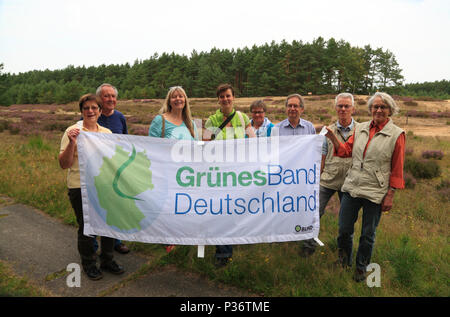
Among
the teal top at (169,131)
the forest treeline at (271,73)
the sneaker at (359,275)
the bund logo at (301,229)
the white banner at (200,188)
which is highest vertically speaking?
the forest treeline at (271,73)

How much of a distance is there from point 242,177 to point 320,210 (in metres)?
1.31

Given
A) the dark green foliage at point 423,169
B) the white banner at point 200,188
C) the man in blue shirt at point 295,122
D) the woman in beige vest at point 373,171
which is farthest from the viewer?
the dark green foliage at point 423,169

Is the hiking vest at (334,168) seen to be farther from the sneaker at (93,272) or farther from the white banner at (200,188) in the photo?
the sneaker at (93,272)

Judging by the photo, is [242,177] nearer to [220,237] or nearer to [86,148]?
[220,237]

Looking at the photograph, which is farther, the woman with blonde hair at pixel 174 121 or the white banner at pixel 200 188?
the woman with blonde hair at pixel 174 121

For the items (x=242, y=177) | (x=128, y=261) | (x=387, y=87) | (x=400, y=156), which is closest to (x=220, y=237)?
(x=242, y=177)

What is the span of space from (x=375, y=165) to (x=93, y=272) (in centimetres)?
366

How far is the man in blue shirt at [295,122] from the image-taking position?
4.25 meters

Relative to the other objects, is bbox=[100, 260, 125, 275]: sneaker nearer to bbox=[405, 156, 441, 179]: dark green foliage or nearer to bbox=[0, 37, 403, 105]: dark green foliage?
bbox=[405, 156, 441, 179]: dark green foliage

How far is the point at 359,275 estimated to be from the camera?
11.9 feet

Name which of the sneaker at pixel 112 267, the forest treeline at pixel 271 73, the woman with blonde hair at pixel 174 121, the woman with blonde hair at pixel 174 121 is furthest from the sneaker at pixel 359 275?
the forest treeline at pixel 271 73

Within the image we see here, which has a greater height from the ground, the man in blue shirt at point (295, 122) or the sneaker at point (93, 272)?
the man in blue shirt at point (295, 122)

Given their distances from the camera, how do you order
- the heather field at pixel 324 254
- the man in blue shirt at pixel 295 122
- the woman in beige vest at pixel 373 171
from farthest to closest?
the man in blue shirt at pixel 295 122
the heather field at pixel 324 254
the woman in beige vest at pixel 373 171
